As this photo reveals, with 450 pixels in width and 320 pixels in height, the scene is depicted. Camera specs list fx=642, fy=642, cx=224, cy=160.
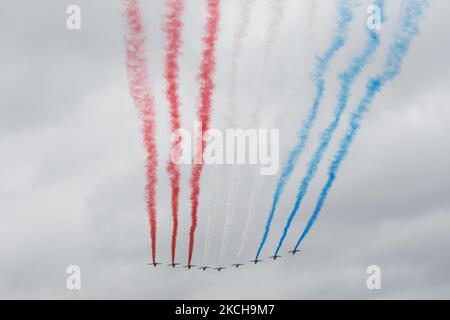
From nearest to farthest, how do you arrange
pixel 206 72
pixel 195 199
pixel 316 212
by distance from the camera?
pixel 206 72
pixel 195 199
pixel 316 212

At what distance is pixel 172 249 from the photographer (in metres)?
70.1
